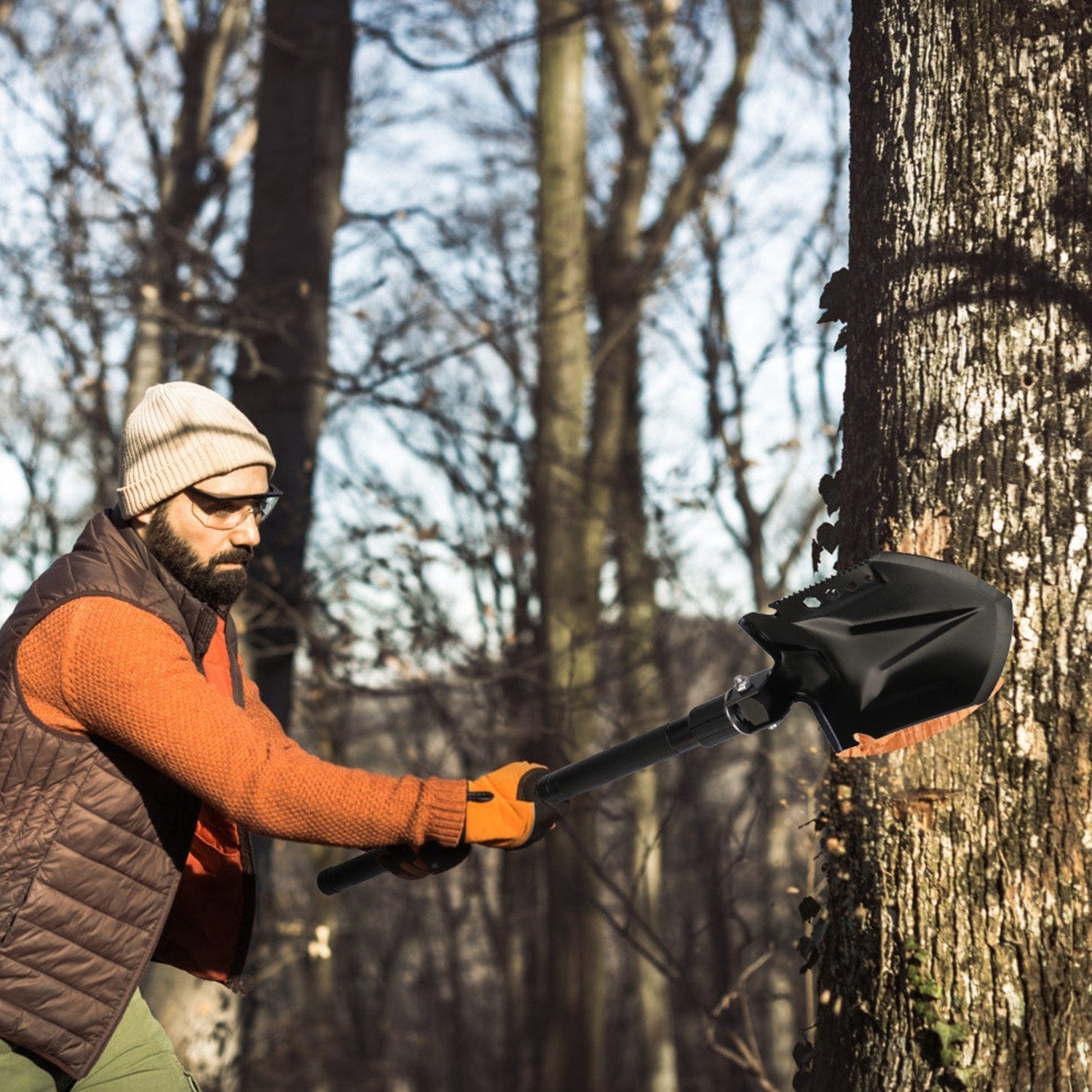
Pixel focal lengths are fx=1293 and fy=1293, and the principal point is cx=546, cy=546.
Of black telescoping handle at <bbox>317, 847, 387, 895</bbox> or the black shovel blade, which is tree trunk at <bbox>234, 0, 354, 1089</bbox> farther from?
the black shovel blade

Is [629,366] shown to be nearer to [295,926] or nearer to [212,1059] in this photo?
[295,926]

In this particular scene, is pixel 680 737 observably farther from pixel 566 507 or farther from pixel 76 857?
pixel 566 507

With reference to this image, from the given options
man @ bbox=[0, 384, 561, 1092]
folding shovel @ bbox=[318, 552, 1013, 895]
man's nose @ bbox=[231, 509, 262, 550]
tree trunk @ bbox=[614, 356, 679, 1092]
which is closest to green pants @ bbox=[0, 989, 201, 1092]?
man @ bbox=[0, 384, 561, 1092]

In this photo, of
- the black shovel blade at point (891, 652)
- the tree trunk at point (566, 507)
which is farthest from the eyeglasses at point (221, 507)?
the tree trunk at point (566, 507)

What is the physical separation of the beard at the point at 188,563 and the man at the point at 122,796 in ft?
0.11

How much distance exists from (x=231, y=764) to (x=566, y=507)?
833cm

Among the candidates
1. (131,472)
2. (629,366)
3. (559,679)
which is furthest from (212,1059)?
(629,366)

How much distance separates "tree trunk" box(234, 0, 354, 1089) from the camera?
7008mm

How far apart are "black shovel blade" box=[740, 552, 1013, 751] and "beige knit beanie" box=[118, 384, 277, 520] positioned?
1223mm

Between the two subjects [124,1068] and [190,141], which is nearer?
[124,1068]

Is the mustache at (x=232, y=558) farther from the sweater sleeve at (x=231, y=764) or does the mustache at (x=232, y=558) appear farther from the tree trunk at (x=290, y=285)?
the tree trunk at (x=290, y=285)

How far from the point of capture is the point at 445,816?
2363 mm

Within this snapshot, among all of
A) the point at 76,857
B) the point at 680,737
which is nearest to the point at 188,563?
the point at 76,857

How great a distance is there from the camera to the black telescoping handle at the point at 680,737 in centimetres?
231
